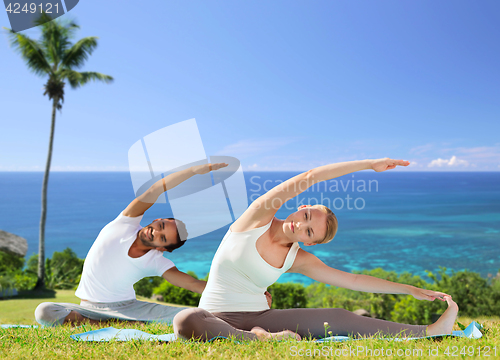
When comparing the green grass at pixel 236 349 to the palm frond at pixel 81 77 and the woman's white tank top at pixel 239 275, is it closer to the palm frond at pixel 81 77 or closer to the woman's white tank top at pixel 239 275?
the woman's white tank top at pixel 239 275

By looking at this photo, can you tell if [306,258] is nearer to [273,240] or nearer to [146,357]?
[273,240]

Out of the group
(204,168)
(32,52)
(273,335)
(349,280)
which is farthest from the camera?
(32,52)

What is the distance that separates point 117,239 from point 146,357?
196 centimetres

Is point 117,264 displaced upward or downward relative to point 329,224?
downward

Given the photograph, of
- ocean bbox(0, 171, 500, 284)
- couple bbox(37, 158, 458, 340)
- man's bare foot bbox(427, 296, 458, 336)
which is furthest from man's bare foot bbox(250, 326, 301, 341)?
ocean bbox(0, 171, 500, 284)

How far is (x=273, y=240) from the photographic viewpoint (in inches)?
118

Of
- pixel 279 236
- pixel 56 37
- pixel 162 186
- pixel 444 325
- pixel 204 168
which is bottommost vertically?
pixel 444 325

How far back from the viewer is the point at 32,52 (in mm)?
15289

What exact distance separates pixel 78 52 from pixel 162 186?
49.7 feet

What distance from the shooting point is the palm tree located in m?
15.3

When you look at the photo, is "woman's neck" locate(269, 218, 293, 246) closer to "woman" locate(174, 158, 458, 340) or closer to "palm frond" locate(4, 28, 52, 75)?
"woman" locate(174, 158, 458, 340)

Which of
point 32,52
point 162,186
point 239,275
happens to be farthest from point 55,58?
point 239,275

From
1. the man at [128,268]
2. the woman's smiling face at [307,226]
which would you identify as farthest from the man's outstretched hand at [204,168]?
the woman's smiling face at [307,226]

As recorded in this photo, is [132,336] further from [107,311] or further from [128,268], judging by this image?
[107,311]
